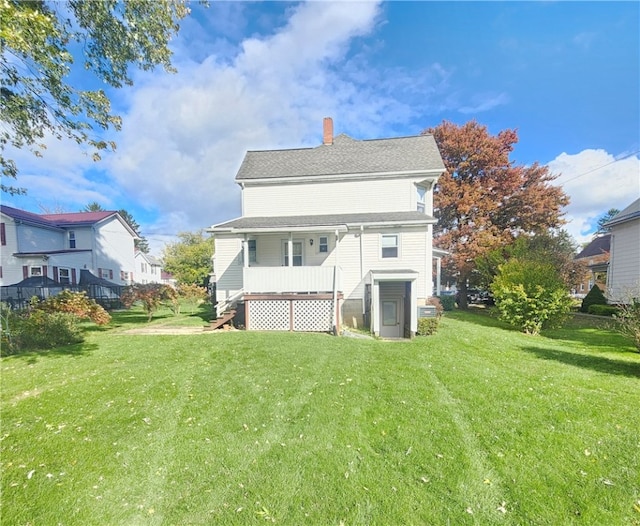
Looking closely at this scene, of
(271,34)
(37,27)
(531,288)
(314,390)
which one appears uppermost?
(271,34)

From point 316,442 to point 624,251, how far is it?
22.7m

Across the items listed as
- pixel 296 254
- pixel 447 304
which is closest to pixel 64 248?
pixel 296 254

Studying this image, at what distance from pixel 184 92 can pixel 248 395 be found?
1224 centimetres

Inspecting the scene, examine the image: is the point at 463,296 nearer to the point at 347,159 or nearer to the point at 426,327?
the point at 426,327

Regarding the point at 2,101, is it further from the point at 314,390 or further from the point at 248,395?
the point at 314,390

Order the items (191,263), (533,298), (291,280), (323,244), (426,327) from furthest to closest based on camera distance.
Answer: (191,263) < (323,244) < (291,280) < (533,298) < (426,327)

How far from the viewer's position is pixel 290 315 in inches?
472

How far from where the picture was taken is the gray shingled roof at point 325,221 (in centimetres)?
1284

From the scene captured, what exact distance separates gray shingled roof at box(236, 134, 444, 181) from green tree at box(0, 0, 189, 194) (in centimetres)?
773

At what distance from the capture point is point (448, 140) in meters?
22.1

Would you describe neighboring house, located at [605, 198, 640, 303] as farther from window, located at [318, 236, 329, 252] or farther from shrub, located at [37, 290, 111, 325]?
shrub, located at [37, 290, 111, 325]

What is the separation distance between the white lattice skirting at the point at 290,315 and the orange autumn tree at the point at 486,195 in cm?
1381

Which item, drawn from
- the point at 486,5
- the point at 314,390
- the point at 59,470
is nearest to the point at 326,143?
the point at 486,5

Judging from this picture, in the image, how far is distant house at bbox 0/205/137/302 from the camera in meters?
20.9
